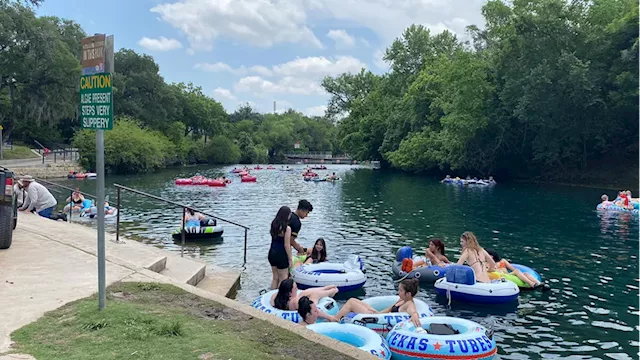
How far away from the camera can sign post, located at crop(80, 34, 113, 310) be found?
5.76 metres

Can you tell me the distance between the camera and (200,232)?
1716 centimetres

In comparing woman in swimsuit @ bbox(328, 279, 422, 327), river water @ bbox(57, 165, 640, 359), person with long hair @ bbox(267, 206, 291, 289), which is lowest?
river water @ bbox(57, 165, 640, 359)

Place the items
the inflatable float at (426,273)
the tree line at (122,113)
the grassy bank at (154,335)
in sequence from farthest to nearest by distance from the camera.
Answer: the tree line at (122,113)
the inflatable float at (426,273)
the grassy bank at (154,335)

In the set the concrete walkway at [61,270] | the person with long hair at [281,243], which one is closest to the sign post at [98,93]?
the concrete walkway at [61,270]

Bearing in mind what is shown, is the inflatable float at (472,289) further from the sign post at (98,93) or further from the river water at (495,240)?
the sign post at (98,93)

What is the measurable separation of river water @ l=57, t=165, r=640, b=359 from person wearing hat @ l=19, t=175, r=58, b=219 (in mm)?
2939

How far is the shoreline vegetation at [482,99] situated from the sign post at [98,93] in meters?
36.6

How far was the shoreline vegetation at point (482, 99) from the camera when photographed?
39.6 m

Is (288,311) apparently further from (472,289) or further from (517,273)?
(517,273)

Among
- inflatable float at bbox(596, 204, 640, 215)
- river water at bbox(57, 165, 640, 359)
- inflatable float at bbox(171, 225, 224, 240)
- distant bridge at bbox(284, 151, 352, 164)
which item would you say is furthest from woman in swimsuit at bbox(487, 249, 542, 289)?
distant bridge at bbox(284, 151, 352, 164)

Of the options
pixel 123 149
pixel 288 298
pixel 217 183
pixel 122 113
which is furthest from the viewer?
pixel 122 113

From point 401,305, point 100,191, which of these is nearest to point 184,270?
point 401,305

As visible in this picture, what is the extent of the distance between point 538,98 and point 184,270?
119 ft

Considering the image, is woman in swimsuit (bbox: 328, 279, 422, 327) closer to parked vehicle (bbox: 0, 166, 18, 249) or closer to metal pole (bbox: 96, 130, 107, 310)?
metal pole (bbox: 96, 130, 107, 310)
